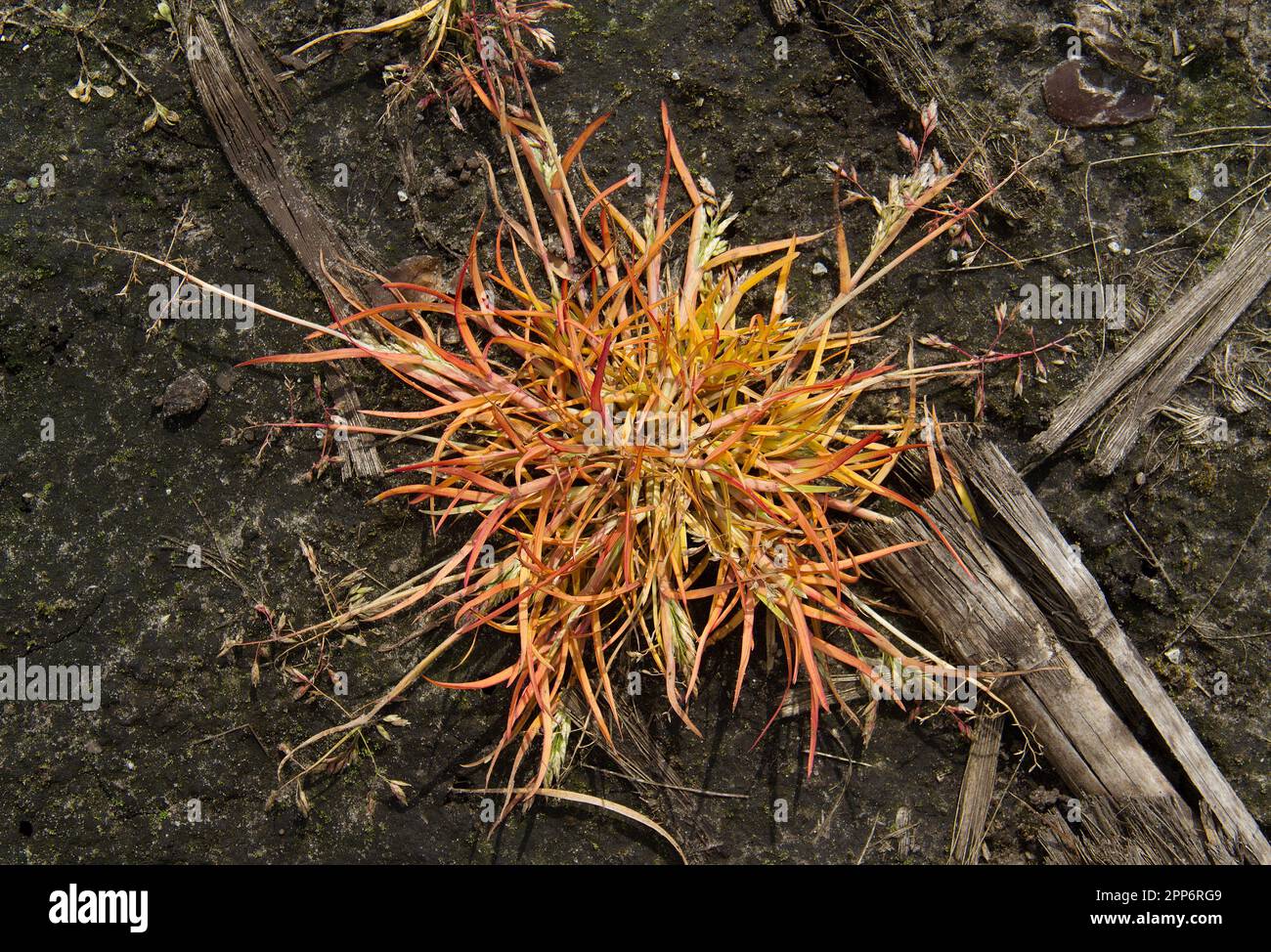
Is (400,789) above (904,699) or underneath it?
underneath

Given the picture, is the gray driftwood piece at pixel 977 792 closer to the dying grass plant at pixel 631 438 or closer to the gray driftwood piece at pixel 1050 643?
the gray driftwood piece at pixel 1050 643

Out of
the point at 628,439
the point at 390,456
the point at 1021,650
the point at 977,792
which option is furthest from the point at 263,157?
the point at 977,792

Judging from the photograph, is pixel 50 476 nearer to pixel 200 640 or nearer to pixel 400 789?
pixel 200 640

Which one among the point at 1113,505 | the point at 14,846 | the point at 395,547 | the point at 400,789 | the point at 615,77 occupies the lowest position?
the point at 14,846

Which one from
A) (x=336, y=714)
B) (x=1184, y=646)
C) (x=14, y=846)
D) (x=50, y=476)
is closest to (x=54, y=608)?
(x=50, y=476)

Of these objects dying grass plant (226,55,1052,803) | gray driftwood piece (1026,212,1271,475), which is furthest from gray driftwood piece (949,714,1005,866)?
gray driftwood piece (1026,212,1271,475)

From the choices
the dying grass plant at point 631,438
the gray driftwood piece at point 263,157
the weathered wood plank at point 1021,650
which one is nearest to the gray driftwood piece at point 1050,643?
the weathered wood plank at point 1021,650
